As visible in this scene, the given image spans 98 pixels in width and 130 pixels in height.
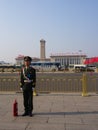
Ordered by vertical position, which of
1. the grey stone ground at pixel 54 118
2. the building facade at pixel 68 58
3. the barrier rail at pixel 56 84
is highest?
the building facade at pixel 68 58

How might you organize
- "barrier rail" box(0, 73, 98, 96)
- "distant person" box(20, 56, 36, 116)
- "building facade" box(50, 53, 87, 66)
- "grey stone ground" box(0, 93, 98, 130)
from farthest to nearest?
"building facade" box(50, 53, 87, 66) < "barrier rail" box(0, 73, 98, 96) < "distant person" box(20, 56, 36, 116) < "grey stone ground" box(0, 93, 98, 130)

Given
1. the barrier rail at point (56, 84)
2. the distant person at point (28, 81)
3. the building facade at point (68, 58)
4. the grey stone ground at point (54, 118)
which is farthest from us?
the building facade at point (68, 58)

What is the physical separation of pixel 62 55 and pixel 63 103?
157m

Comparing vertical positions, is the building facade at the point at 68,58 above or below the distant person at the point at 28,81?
above

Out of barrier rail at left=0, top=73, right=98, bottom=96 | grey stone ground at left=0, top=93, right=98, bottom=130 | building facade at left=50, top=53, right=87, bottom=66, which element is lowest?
grey stone ground at left=0, top=93, right=98, bottom=130

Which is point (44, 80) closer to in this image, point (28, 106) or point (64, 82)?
point (64, 82)

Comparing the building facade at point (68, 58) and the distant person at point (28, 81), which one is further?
the building facade at point (68, 58)

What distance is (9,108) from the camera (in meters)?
11.5

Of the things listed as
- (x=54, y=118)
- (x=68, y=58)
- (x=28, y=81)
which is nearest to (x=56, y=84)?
(x=28, y=81)

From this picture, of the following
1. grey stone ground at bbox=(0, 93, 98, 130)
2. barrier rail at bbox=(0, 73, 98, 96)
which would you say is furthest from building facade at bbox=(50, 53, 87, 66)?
grey stone ground at bbox=(0, 93, 98, 130)

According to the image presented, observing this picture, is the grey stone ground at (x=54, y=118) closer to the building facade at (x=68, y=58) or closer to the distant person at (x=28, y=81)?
the distant person at (x=28, y=81)

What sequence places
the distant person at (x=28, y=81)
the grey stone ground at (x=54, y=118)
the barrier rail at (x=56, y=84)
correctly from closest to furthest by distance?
the grey stone ground at (x=54, y=118) → the distant person at (x=28, y=81) → the barrier rail at (x=56, y=84)

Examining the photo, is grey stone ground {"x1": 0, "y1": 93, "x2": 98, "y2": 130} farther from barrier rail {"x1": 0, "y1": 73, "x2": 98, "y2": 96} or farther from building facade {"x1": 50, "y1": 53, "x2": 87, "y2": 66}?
building facade {"x1": 50, "y1": 53, "x2": 87, "y2": 66}

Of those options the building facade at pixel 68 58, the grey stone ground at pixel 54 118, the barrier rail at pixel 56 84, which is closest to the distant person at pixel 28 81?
the grey stone ground at pixel 54 118
